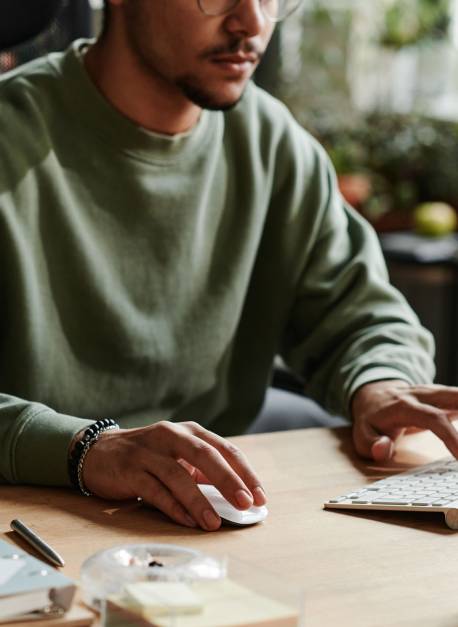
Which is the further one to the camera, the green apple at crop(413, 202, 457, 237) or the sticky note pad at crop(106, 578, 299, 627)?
the green apple at crop(413, 202, 457, 237)

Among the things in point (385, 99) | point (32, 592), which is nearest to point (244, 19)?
point (32, 592)

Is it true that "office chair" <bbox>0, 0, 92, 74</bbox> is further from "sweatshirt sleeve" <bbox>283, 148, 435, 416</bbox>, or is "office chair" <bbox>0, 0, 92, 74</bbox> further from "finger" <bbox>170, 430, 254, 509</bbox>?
"finger" <bbox>170, 430, 254, 509</bbox>

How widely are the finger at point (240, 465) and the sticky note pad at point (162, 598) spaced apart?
276mm

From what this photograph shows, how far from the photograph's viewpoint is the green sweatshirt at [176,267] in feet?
4.70

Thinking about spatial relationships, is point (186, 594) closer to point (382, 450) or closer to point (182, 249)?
point (382, 450)

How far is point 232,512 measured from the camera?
100 cm

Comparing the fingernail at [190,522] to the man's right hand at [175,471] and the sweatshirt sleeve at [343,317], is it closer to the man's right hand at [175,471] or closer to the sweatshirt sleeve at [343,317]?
the man's right hand at [175,471]

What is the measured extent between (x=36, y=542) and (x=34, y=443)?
22cm

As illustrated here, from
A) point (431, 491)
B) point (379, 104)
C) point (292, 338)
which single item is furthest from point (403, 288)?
point (431, 491)

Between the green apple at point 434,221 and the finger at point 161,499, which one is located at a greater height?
the finger at point 161,499

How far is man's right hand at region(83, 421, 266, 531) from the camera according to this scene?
998mm

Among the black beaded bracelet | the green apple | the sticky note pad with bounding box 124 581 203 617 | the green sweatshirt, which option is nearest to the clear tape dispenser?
the sticky note pad with bounding box 124 581 203 617

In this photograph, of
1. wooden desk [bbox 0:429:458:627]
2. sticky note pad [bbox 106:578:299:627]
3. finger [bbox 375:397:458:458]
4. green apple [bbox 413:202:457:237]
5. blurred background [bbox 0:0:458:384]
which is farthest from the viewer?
blurred background [bbox 0:0:458:384]

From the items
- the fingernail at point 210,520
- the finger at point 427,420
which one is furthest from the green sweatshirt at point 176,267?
the fingernail at point 210,520
